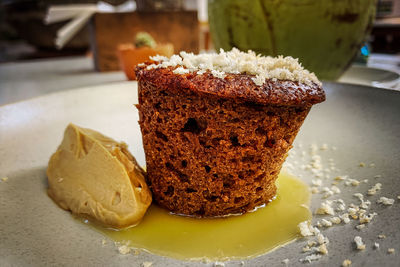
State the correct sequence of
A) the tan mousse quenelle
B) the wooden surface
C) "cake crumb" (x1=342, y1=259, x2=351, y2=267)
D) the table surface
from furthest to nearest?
the wooden surface, the table surface, the tan mousse quenelle, "cake crumb" (x1=342, y1=259, x2=351, y2=267)

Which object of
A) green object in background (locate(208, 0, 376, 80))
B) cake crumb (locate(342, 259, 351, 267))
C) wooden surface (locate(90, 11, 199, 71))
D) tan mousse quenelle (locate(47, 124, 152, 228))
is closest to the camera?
cake crumb (locate(342, 259, 351, 267))

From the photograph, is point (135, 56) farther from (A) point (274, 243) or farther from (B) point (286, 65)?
(A) point (274, 243)

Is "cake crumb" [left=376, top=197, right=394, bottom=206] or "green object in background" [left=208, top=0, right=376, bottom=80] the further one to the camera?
"green object in background" [left=208, top=0, right=376, bottom=80]

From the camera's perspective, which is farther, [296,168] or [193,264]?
[296,168]

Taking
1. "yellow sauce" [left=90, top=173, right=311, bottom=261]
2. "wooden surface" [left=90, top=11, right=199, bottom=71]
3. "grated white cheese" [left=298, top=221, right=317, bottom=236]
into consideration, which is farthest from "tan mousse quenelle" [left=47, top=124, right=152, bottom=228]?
"wooden surface" [left=90, top=11, right=199, bottom=71]

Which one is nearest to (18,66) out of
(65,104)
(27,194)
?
(65,104)

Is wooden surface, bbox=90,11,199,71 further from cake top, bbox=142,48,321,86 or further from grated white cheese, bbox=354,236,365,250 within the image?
grated white cheese, bbox=354,236,365,250

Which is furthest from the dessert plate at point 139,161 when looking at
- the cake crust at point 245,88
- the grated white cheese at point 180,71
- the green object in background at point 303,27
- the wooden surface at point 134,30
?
the wooden surface at point 134,30
